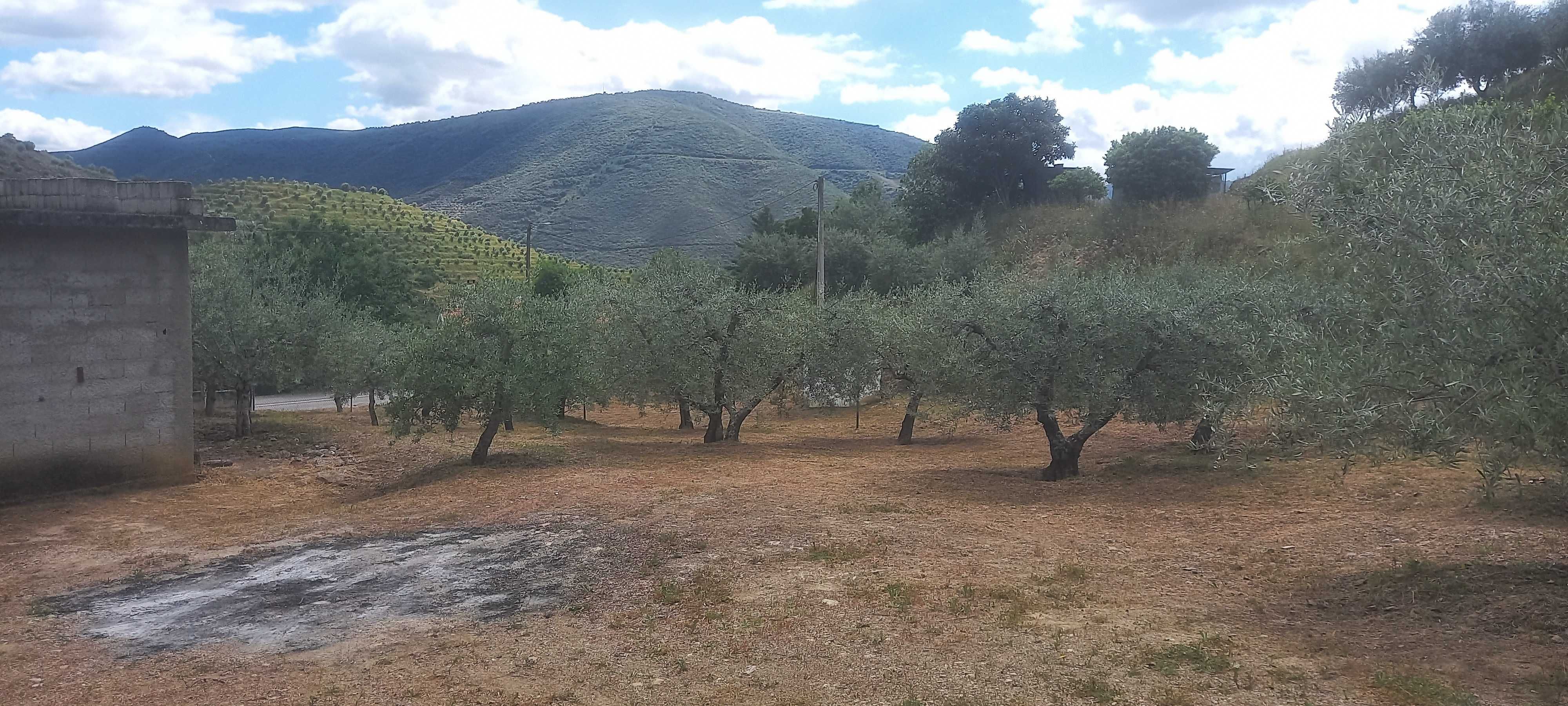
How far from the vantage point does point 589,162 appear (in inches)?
3634

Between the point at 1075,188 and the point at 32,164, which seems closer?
the point at 32,164

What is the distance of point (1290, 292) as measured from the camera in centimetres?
1473

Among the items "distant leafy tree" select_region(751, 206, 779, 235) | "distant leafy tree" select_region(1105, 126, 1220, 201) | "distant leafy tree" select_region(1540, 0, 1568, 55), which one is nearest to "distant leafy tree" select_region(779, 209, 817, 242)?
"distant leafy tree" select_region(751, 206, 779, 235)

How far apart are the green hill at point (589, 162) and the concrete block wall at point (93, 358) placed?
1928 inches

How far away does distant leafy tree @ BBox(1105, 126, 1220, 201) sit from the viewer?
41719 mm

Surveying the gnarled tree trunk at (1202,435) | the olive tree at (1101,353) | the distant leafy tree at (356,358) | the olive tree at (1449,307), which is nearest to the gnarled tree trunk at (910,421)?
the olive tree at (1101,353)

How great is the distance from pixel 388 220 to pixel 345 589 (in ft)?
207

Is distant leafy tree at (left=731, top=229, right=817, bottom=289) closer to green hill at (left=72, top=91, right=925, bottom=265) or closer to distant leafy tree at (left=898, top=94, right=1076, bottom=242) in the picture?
distant leafy tree at (left=898, top=94, right=1076, bottom=242)

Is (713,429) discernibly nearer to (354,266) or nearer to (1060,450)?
(1060,450)

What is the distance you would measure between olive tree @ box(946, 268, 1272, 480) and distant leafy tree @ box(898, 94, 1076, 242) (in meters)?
36.4

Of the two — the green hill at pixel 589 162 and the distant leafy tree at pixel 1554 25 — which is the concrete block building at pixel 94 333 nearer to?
the distant leafy tree at pixel 1554 25

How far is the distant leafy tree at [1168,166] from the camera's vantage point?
1642 inches

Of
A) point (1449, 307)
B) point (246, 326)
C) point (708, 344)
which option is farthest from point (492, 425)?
point (1449, 307)

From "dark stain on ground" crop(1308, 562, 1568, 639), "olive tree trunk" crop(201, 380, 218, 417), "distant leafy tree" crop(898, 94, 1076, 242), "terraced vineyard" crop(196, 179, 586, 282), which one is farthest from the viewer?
"terraced vineyard" crop(196, 179, 586, 282)
